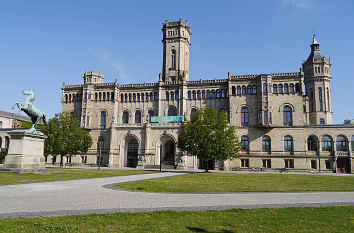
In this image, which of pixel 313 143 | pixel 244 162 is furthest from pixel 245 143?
pixel 313 143

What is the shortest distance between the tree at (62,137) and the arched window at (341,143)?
52563 mm

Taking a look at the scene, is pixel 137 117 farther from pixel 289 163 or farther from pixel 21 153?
pixel 21 153

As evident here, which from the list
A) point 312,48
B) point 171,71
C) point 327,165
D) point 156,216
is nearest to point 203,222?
point 156,216

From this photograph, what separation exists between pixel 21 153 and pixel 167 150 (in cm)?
4077

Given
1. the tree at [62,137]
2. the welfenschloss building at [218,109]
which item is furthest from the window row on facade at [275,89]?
the tree at [62,137]

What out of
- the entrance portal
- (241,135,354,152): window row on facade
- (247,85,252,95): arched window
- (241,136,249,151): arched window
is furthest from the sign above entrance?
the entrance portal

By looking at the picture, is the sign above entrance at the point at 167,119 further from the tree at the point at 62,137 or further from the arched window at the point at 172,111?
the tree at the point at 62,137

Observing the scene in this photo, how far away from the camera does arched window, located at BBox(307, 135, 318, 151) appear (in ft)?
190

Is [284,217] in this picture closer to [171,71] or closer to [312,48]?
[171,71]

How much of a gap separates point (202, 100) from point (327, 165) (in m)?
29.7

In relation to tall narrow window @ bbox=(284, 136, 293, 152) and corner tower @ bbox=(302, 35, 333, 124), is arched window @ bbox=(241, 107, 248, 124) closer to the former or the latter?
tall narrow window @ bbox=(284, 136, 293, 152)

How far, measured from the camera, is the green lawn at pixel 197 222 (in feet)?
26.6

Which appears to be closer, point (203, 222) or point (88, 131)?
point (203, 222)

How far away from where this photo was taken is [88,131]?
226 feet
